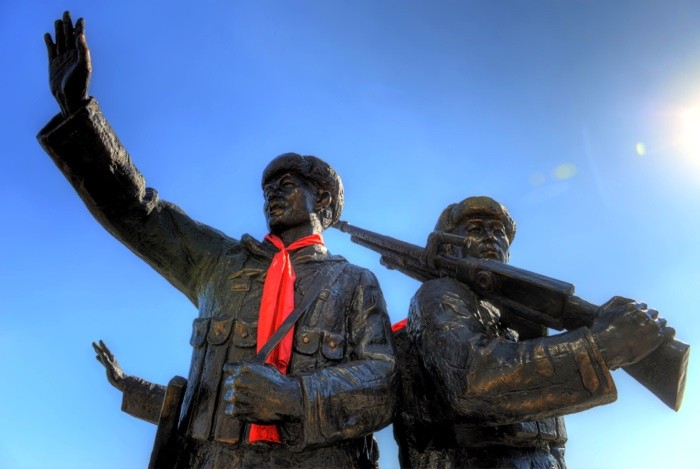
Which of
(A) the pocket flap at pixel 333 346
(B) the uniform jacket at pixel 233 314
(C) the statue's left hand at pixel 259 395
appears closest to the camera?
(C) the statue's left hand at pixel 259 395

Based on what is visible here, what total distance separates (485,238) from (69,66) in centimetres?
347

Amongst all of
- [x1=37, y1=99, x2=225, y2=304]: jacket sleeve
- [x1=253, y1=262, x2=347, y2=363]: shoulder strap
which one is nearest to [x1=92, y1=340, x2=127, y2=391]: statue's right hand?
[x1=37, y1=99, x2=225, y2=304]: jacket sleeve

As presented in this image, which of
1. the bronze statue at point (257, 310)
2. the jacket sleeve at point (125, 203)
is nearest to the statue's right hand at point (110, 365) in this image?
the bronze statue at point (257, 310)

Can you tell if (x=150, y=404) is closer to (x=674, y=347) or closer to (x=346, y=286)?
(x=346, y=286)

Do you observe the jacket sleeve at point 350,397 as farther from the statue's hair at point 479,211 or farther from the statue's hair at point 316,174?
the statue's hair at point 479,211

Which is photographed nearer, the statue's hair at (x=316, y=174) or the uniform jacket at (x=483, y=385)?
the uniform jacket at (x=483, y=385)

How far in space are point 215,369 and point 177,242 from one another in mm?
1229

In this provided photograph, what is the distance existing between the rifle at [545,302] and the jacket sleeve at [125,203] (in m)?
1.89

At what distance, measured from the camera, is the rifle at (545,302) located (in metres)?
3.61

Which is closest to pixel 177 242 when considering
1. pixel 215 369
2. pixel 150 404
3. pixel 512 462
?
pixel 215 369

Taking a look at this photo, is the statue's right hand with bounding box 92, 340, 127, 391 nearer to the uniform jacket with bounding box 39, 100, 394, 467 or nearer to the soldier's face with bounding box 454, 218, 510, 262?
the uniform jacket with bounding box 39, 100, 394, 467

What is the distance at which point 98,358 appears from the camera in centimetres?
559

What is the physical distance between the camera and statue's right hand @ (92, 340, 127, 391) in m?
5.43

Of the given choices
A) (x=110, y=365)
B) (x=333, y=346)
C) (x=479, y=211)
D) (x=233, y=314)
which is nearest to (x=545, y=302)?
(x=479, y=211)
